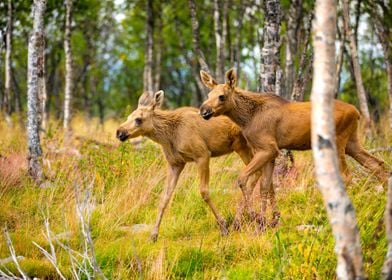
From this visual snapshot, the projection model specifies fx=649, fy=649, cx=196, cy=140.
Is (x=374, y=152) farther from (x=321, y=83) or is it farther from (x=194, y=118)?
(x=321, y=83)

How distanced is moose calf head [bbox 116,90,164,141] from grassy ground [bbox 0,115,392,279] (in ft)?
2.73

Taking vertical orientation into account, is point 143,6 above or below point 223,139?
above

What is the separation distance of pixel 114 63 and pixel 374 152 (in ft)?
106

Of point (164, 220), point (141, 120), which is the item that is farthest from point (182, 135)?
point (164, 220)

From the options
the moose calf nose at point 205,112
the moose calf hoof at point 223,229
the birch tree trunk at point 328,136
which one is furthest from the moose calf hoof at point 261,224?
the birch tree trunk at point 328,136

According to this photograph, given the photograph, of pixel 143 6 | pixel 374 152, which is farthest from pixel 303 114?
pixel 143 6

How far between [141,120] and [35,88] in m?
2.81

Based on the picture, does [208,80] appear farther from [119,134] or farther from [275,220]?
[275,220]

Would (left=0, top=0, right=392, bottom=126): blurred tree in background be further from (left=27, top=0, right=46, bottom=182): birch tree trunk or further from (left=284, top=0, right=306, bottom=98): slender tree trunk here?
(left=27, top=0, right=46, bottom=182): birch tree trunk

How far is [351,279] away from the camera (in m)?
4.86

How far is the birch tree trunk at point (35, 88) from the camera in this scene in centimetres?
1096

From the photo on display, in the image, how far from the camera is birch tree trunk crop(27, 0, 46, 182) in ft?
36.0

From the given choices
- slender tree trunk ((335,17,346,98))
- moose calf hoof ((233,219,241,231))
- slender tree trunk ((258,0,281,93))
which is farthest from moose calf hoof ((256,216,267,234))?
slender tree trunk ((335,17,346,98))

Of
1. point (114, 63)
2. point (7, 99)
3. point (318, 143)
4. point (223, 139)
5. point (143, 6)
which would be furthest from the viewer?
point (114, 63)
